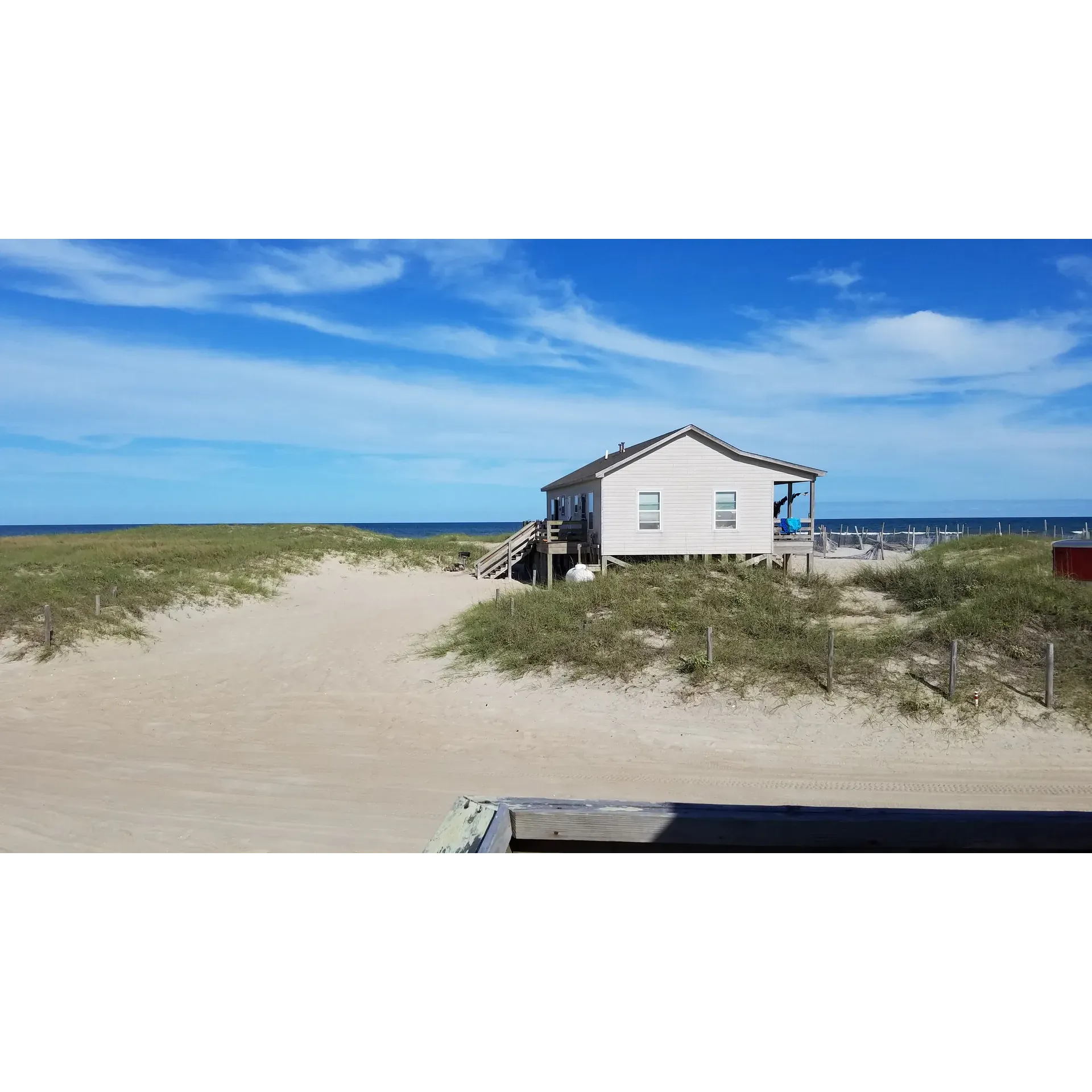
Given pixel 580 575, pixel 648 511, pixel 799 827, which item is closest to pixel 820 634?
pixel 580 575

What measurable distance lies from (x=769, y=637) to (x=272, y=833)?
10776 mm

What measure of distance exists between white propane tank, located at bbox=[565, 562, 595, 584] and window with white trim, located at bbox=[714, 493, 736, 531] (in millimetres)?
4916

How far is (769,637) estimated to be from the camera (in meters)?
15.7

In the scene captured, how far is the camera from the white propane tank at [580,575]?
24875mm

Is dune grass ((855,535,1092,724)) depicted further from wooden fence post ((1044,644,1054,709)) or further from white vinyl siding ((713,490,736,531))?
white vinyl siding ((713,490,736,531))

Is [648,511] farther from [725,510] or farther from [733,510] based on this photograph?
[733,510]

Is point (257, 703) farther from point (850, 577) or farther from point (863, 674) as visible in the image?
point (850, 577)

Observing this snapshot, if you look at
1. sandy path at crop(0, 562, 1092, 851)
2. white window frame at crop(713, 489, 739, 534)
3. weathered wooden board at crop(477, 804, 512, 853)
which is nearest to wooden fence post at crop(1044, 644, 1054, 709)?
sandy path at crop(0, 562, 1092, 851)

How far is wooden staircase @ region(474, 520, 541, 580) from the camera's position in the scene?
31484mm

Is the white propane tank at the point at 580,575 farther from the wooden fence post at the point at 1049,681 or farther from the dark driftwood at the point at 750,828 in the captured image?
the dark driftwood at the point at 750,828

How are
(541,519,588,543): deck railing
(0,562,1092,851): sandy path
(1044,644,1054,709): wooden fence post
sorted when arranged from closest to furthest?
(0,562,1092,851): sandy path < (1044,644,1054,709): wooden fence post < (541,519,588,543): deck railing

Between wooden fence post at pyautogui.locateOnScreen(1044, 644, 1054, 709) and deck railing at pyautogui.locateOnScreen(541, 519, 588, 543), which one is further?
deck railing at pyautogui.locateOnScreen(541, 519, 588, 543)

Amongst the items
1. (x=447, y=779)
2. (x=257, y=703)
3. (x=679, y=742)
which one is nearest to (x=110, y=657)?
(x=257, y=703)

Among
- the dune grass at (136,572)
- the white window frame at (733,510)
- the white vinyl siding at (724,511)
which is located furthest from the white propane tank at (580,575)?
the dune grass at (136,572)
